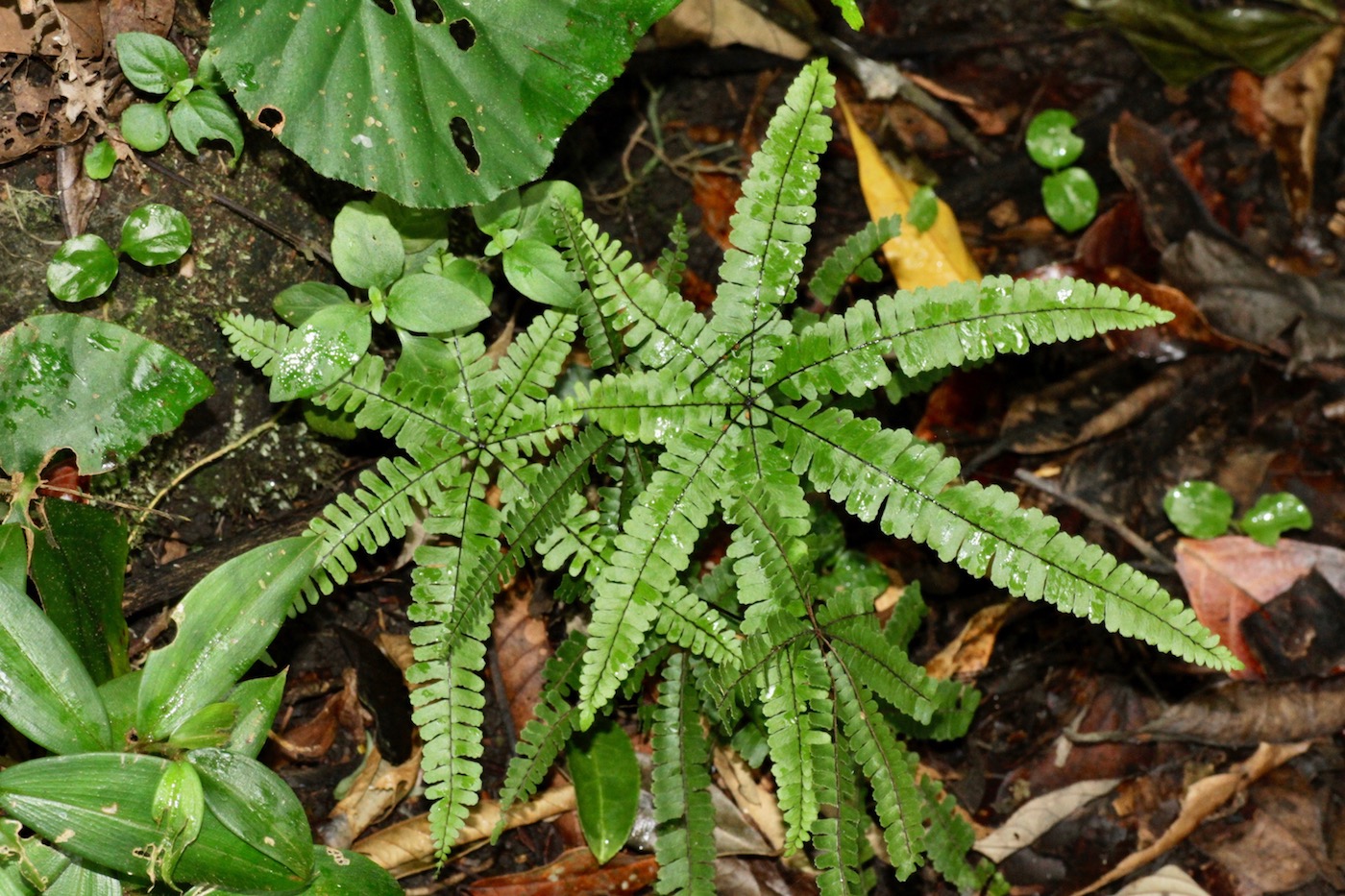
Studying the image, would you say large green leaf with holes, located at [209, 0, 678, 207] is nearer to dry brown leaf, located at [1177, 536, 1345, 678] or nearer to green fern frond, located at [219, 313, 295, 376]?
green fern frond, located at [219, 313, 295, 376]

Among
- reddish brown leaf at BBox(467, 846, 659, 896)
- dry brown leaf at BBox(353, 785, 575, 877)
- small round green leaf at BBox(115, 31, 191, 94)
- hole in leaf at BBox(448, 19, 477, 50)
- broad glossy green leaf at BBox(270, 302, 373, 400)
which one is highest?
hole in leaf at BBox(448, 19, 477, 50)

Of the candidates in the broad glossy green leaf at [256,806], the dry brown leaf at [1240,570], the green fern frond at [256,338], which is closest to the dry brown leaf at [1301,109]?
the dry brown leaf at [1240,570]

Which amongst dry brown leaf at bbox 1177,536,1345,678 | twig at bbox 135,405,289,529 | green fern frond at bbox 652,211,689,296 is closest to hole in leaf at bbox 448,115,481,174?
green fern frond at bbox 652,211,689,296

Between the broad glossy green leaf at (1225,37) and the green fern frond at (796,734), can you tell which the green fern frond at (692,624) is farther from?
the broad glossy green leaf at (1225,37)

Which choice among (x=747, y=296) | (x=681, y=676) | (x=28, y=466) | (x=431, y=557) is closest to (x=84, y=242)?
(x=28, y=466)

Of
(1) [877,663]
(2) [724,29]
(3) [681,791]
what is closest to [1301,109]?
(2) [724,29]
